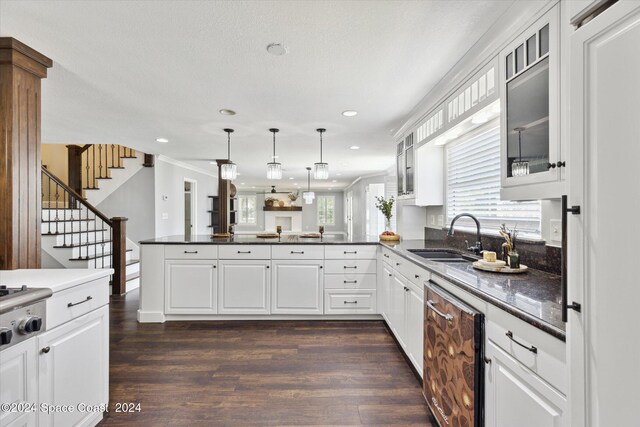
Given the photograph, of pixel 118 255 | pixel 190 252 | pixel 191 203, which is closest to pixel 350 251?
pixel 190 252

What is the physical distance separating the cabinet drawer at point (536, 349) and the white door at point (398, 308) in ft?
4.61

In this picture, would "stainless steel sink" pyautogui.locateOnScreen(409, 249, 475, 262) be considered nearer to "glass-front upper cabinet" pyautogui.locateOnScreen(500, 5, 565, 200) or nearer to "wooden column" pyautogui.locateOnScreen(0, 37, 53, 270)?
"glass-front upper cabinet" pyautogui.locateOnScreen(500, 5, 565, 200)

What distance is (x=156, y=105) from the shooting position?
3191 millimetres

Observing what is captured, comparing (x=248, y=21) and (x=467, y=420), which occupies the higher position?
(x=248, y=21)

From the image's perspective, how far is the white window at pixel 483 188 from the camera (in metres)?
2.21

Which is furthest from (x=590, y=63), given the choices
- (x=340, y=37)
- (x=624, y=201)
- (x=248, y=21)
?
(x=248, y=21)

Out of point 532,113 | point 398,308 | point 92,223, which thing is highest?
point 532,113

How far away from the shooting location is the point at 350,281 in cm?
371

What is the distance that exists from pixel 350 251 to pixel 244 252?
1239 mm

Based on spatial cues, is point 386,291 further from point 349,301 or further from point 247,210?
point 247,210

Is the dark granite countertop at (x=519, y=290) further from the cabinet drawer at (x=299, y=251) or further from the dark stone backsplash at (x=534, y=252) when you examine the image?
the cabinet drawer at (x=299, y=251)

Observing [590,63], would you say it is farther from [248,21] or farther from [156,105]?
[156,105]

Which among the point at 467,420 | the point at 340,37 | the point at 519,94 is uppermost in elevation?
the point at 340,37

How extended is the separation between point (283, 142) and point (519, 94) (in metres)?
3.66
